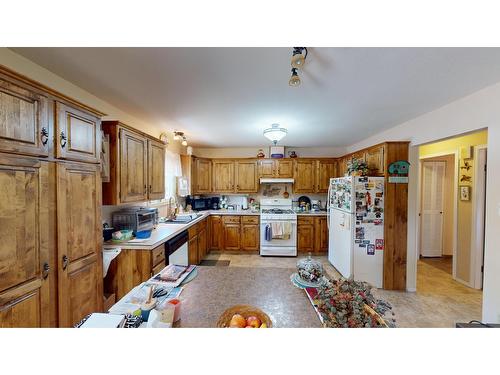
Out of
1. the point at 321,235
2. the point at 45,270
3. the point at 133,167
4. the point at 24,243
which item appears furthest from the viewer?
the point at 321,235

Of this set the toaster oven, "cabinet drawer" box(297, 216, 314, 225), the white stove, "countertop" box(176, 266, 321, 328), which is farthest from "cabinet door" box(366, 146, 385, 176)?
the toaster oven

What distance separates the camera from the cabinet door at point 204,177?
14.5 ft

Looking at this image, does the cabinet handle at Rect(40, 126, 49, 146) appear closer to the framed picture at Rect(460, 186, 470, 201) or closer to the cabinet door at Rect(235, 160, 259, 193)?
the cabinet door at Rect(235, 160, 259, 193)

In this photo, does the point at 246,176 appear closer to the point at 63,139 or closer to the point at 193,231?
the point at 193,231

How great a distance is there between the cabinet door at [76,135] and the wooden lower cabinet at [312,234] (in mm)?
3614

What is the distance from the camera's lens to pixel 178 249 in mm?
2441

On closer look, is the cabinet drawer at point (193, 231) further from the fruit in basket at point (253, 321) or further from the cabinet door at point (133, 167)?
the fruit in basket at point (253, 321)

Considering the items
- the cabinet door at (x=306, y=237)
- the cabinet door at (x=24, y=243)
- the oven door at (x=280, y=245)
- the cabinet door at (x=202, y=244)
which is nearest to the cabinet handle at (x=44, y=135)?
the cabinet door at (x=24, y=243)

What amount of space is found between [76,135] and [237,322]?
1.57 metres

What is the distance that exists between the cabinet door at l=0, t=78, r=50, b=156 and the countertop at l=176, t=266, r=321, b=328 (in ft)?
3.80

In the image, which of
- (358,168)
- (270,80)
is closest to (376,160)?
(358,168)
